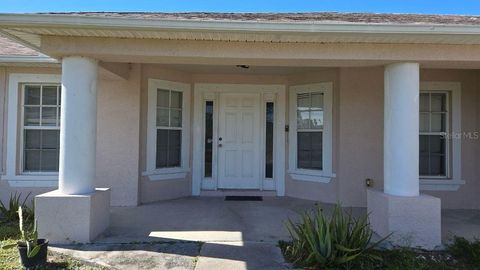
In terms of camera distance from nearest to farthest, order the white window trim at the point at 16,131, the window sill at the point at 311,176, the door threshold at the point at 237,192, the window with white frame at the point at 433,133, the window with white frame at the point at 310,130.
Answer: the white window trim at the point at 16,131 < the window with white frame at the point at 433,133 < the window sill at the point at 311,176 < the window with white frame at the point at 310,130 < the door threshold at the point at 237,192

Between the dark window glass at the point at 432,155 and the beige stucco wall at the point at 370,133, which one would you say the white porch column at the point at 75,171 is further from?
the dark window glass at the point at 432,155

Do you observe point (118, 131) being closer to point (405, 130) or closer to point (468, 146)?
point (405, 130)

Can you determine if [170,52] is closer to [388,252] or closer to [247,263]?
[247,263]

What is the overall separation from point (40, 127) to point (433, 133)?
7.81m

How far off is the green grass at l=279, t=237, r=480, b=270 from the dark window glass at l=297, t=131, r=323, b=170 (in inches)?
131

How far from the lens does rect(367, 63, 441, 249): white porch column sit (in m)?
5.04

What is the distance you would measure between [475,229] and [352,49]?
3401 mm

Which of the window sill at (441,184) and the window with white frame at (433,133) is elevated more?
the window with white frame at (433,133)

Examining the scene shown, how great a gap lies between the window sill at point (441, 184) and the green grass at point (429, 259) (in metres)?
2.65

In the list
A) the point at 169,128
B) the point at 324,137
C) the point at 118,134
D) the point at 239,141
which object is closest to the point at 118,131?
the point at 118,134

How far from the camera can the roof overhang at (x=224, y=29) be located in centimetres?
449

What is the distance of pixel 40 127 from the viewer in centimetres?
751

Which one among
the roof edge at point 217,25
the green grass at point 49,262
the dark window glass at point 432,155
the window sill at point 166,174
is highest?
the roof edge at point 217,25

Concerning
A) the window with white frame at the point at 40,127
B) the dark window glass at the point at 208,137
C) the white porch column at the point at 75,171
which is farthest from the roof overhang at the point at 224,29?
the dark window glass at the point at 208,137
